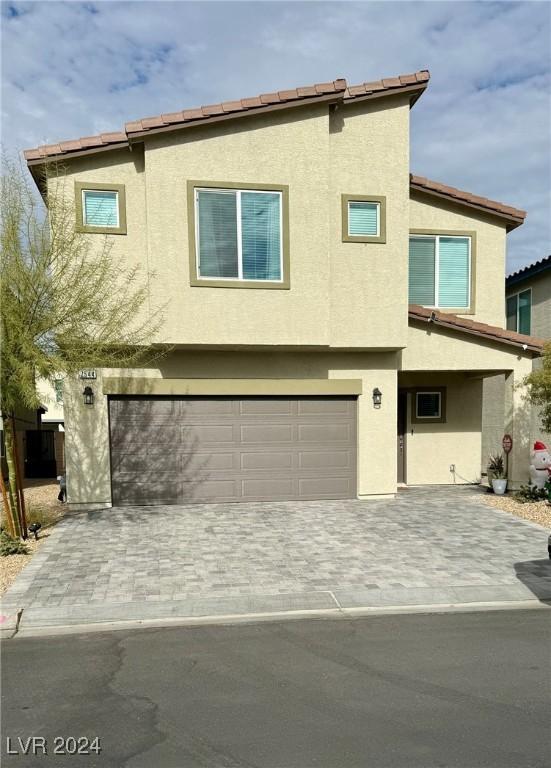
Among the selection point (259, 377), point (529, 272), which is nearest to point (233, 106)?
point (259, 377)

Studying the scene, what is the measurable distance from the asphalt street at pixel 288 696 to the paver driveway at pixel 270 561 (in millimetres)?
593

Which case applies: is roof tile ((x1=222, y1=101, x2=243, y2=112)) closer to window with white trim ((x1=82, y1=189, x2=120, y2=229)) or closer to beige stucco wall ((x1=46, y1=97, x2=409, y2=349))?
beige stucco wall ((x1=46, y1=97, x2=409, y2=349))

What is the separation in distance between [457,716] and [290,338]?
719 centimetres

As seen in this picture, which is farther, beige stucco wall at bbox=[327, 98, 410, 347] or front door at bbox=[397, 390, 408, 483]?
front door at bbox=[397, 390, 408, 483]

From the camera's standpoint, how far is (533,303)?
16188 mm

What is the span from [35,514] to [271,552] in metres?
4.58

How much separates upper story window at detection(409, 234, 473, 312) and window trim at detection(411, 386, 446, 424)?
2.31 m

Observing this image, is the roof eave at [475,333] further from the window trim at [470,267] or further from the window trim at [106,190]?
the window trim at [106,190]

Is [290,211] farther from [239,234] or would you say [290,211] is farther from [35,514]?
[35,514]

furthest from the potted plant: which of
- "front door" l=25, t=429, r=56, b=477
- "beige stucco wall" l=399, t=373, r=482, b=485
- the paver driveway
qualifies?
"front door" l=25, t=429, r=56, b=477

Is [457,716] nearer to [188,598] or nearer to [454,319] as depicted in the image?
[188,598]

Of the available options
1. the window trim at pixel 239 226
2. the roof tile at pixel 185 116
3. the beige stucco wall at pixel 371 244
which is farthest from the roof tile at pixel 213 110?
the beige stucco wall at pixel 371 244

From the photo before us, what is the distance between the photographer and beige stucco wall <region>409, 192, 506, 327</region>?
12750 millimetres

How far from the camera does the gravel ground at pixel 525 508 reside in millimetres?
9948
